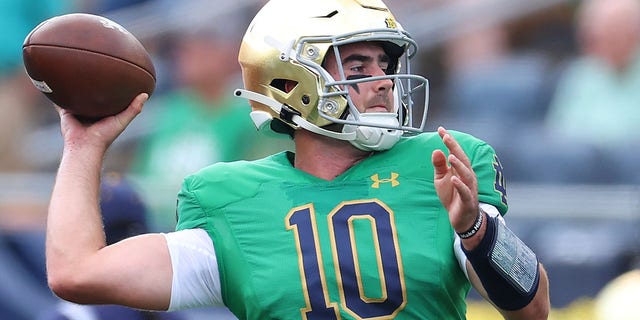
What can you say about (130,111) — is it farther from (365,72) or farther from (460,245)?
(460,245)

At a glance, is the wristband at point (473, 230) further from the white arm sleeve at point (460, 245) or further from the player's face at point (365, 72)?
the player's face at point (365, 72)

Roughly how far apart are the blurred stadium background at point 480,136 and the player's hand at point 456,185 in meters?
2.58

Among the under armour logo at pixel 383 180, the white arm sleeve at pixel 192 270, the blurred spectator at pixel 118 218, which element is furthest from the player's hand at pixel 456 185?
the blurred spectator at pixel 118 218

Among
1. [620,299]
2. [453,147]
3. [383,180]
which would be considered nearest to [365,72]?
[383,180]

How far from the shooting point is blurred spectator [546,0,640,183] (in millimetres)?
6191

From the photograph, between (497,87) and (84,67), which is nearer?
(84,67)

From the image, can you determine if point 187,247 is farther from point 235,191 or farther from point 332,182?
point 332,182

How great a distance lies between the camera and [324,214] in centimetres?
318

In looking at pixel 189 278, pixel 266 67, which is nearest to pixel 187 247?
pixel 189 278

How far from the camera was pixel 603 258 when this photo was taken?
5.54 meters

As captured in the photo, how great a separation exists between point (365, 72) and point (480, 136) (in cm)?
309

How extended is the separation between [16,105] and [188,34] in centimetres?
101

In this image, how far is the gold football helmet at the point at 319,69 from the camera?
328cm

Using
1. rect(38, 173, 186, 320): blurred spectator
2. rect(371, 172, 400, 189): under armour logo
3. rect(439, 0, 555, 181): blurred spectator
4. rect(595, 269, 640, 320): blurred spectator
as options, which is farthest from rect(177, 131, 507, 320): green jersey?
rect(439, 0, 555, 181): blurred spectator
